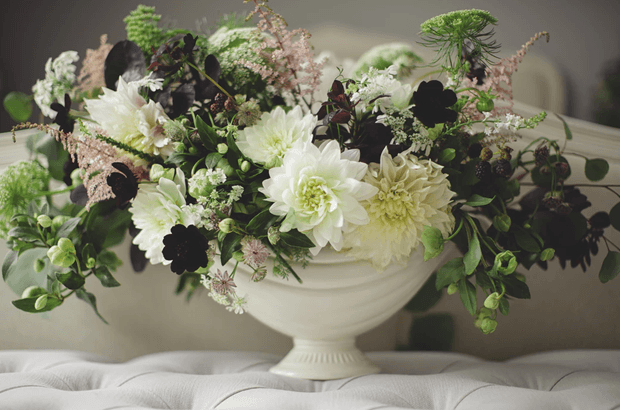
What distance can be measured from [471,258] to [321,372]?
0.27 metres

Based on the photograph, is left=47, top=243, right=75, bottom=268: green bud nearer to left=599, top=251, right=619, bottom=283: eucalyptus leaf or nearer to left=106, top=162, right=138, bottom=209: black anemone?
left=106, top=162, right=138, bottom=209: black anemone

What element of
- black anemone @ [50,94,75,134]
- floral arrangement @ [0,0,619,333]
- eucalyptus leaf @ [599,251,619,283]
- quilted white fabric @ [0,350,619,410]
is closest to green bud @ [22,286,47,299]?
floral arrangement @ [0,0,619,333]

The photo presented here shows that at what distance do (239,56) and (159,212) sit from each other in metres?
0.23

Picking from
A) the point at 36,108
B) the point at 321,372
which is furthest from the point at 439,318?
the point at 36,108

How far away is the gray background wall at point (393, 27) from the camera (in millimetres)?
950

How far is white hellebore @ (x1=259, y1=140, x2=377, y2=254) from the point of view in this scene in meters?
0.48

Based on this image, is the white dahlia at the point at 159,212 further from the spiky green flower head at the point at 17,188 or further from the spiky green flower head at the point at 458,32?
the spiky green flower head at the point at 458,32

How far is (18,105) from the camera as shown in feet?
2.81

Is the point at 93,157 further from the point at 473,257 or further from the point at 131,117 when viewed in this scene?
the point at 473,257

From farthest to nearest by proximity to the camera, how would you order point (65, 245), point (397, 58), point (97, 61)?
point (397, 58) < point (97, 61) < point (65, 245)

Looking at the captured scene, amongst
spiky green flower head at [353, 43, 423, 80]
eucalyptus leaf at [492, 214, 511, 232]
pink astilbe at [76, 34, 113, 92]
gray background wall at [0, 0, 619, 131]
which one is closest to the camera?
eucalyptus leaf at [492, 214, 511, 232]

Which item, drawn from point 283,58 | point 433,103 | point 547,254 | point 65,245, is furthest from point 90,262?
point 547,254

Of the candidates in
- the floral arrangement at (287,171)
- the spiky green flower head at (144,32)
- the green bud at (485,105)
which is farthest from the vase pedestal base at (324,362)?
the spiky green flower head at (144,32)

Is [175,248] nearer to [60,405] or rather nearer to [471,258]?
[60,405]
